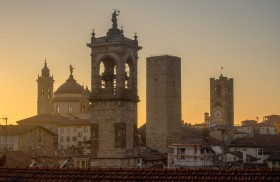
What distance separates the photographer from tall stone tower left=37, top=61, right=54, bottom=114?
12625 centimetres

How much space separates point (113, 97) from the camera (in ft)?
173

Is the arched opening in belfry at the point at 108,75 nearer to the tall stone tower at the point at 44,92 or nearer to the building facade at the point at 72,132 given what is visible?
the building facade at the point at 72,132

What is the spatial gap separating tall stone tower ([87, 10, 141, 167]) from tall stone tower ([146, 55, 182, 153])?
33653 millimetres

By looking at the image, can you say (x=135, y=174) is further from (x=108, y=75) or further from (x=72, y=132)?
Result: (x=72, y=132)

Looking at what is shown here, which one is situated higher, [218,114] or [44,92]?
[44,92]

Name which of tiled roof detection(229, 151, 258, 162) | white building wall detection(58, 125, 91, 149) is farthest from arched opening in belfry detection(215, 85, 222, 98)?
tiled roof detection(229, 151, 258, 162)

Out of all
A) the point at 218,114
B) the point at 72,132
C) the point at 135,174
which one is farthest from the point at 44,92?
the point at 135,174

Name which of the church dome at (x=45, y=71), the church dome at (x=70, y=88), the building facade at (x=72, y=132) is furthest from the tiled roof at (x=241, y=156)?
the church dome at (x=45, y=71)

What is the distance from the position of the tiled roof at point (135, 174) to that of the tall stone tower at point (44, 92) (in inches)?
4084

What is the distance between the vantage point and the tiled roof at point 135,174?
1989 centimetres

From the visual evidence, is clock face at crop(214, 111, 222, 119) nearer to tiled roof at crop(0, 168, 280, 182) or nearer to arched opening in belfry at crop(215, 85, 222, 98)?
arched opening in belfry at crop(215, 85, 222, 98)

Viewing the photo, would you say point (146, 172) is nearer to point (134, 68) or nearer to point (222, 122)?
point (134, 68)

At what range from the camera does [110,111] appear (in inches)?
2096

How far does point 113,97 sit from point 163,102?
37.1m
